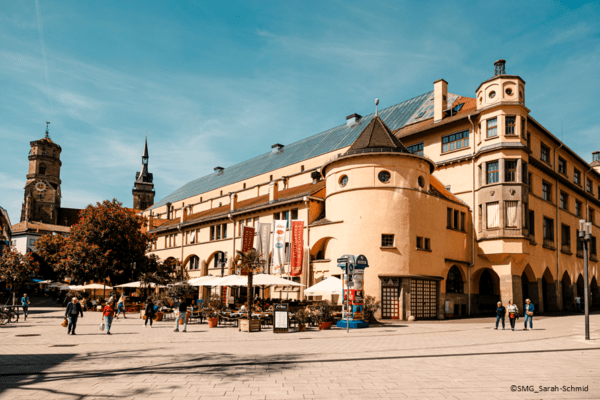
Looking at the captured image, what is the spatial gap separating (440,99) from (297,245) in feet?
58.0

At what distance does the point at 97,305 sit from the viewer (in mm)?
43719

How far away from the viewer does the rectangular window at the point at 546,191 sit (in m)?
44.3

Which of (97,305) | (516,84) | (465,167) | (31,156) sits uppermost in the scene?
(31,156)

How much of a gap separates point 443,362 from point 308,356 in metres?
3.77

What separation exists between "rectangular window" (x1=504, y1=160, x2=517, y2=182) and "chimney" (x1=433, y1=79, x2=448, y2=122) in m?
7.30

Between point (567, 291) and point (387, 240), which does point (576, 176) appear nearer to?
point (567, 291)

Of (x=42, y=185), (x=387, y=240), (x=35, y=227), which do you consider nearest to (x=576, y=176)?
(x=387, y=240)

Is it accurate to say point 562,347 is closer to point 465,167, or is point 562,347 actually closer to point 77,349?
point 77,349

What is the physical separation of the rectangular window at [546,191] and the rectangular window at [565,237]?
15.3 feet

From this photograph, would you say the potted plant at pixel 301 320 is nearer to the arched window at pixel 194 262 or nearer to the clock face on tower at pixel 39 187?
the arched window at pixel 194 262

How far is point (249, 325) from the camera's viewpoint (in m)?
24.5

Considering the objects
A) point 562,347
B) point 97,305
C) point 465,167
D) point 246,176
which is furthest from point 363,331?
point 246,176

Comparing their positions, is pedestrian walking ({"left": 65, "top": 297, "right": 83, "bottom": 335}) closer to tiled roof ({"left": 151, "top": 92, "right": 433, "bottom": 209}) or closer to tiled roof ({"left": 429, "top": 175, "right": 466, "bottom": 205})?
tiled roof ({"left": 429, "top": 175, "right": 466, "bottom": 205})

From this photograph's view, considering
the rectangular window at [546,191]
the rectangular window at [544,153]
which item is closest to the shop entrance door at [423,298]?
the rectangular window at [546,191]
